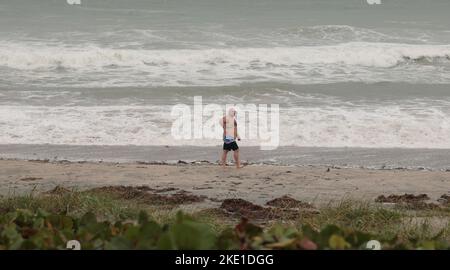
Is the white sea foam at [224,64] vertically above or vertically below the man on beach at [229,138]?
above

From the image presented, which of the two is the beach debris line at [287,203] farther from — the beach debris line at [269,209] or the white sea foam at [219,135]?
the white sea foam at [219,135]

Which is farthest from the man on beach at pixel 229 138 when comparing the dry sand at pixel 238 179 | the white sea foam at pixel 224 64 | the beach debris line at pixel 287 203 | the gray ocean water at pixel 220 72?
the white sea foam at pixel 224 64

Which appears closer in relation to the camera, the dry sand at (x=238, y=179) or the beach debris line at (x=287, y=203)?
the beach debris line at (x=287, y=203)

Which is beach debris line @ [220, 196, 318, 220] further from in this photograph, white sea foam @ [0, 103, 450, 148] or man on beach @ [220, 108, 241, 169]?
white sea foam @ [0, 103, 450, 148]

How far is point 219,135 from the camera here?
1500 centimetres

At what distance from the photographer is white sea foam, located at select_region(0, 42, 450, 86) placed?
23.7 metres

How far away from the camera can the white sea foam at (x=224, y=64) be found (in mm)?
23656

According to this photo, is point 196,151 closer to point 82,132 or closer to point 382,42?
point 82,132

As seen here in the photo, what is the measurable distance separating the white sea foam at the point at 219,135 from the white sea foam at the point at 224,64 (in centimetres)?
538

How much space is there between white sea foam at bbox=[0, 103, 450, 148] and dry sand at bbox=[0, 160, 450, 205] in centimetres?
245

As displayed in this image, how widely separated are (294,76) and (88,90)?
7.66 metres

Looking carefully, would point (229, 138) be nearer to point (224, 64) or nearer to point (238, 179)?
point (238, 179)

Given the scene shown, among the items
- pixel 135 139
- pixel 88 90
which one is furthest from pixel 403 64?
pixel 135 139

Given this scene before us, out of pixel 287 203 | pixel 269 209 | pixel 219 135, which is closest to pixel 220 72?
pixel 219 135
